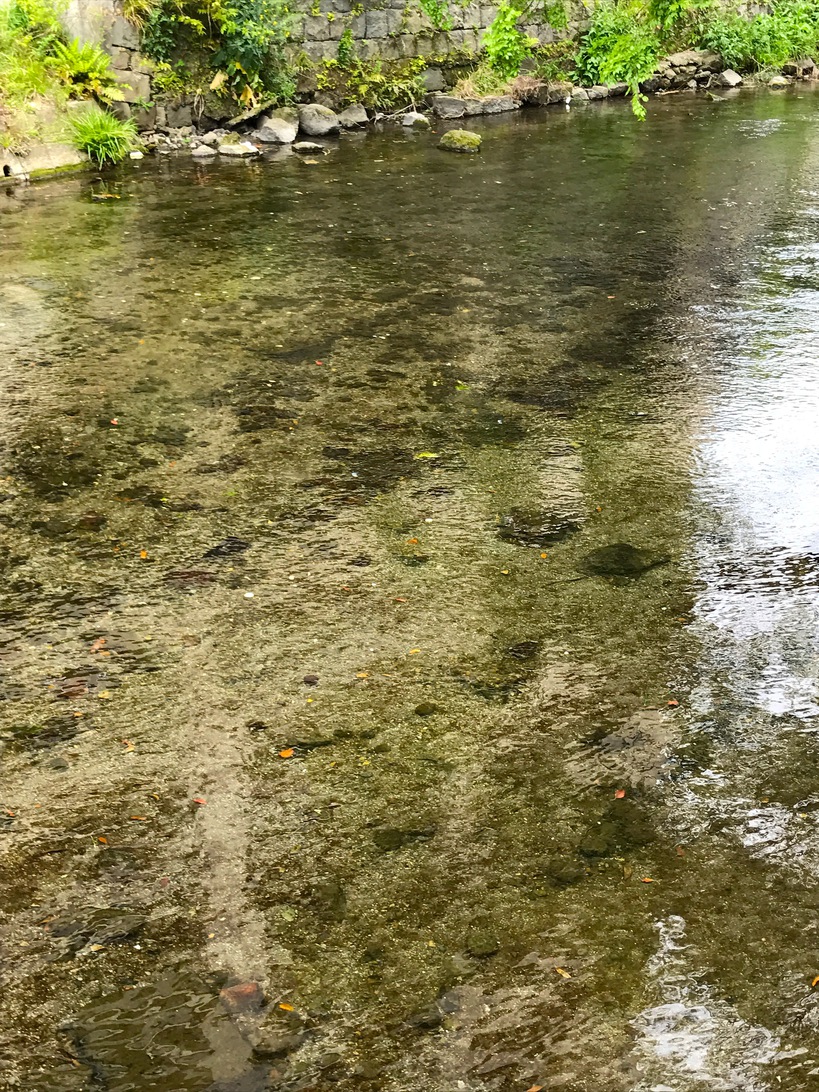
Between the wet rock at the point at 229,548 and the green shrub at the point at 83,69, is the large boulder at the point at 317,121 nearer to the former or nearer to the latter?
the green shrub at the point at 83,69

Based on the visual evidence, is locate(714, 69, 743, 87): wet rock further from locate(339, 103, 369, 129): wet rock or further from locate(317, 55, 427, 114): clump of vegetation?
locate(339, 103, 369, 129): wet rock

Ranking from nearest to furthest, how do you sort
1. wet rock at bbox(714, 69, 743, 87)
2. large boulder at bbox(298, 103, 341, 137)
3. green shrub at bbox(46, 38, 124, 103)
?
1. green shrub at bbox(46, 38, 124, 103)
2. large boulder at bbox(298, 103, 341, 137)
3. wet rock at bbox(714, 69, 743, 87)

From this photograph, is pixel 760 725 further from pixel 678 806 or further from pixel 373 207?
pixel 373 207

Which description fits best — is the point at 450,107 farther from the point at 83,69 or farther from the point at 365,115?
the point at 83,69

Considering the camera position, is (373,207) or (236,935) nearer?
(236,935)

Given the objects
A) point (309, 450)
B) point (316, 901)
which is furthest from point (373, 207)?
point (316, 901)

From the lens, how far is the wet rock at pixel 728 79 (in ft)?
65.1

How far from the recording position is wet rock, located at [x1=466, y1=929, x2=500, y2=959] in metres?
2.72

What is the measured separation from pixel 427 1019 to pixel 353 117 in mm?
14753

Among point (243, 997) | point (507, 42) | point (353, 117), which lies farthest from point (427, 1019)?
point (507, 42)

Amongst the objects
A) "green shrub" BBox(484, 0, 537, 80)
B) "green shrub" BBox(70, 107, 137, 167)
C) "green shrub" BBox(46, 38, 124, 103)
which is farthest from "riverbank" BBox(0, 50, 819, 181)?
"green shrub" BBox(46, 38, 124, 103)

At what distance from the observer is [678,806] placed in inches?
126

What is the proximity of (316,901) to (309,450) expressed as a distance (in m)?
3.04

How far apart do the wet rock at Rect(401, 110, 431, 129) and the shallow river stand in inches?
338
